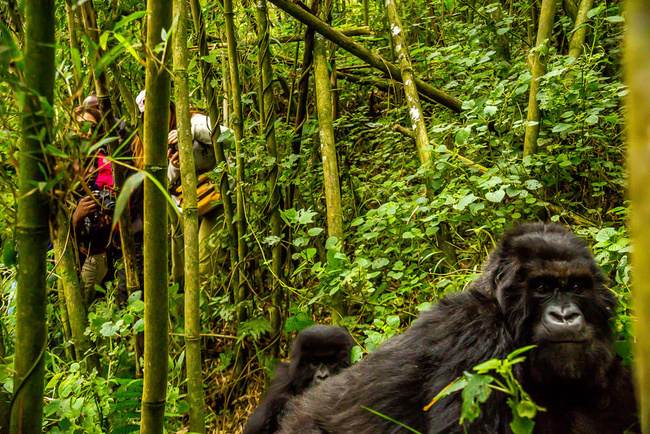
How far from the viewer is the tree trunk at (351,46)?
350 cm

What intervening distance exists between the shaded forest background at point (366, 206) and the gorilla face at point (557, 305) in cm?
23

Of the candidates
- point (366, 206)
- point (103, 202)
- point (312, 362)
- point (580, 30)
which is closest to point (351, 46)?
point (366, 206)

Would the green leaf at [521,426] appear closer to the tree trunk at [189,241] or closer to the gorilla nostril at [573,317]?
the gorilla nostril at [573,317]

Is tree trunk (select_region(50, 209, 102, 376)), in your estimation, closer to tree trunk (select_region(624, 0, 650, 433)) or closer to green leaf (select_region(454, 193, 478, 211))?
green leaf (select_region(454, 193, 478, 211))

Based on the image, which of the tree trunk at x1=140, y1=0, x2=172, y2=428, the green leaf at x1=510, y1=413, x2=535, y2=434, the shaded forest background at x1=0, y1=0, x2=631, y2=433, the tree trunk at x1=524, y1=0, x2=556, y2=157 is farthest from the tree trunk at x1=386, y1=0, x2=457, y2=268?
the tree trunk at x1=140, y1=0, x2=172, y2=428

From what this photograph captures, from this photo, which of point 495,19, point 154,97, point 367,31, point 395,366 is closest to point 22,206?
point 154,97

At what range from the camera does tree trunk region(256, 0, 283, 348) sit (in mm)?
3828

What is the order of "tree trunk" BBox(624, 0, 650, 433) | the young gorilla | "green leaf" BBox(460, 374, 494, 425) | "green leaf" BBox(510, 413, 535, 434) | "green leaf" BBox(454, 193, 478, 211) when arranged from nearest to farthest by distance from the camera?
"tree trunk" BBox(624, 0, 650, 433) < "green leaf" BBox(460, 374, 494, 425) < "green leaf" BBox(510, 413, 535, 434) < "green leaf" BBox(454, 193, 478, 211) < the young gorilla

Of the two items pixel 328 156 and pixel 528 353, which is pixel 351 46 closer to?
pixel 328 156

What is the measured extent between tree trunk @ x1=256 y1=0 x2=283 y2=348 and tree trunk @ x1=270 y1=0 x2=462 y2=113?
0.36m

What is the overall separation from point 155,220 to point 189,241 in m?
1.70

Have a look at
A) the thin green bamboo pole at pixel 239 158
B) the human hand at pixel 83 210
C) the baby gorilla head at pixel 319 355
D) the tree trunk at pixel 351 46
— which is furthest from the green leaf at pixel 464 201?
the human hand at pixel 83 210

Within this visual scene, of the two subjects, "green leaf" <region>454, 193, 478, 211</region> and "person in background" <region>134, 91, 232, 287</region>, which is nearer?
"green leaf" <region>454, 193, 478, 211</region>

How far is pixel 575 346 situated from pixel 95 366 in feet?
8.04
